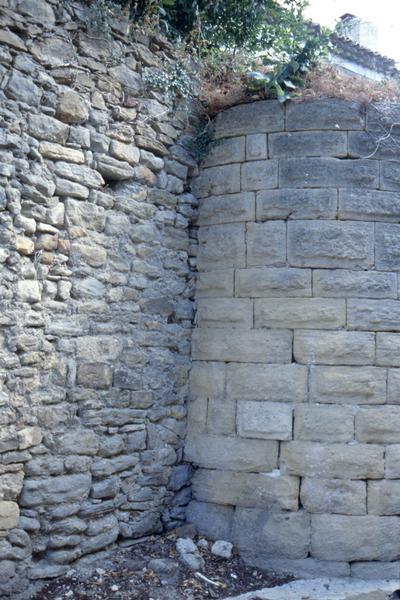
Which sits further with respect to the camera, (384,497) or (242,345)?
(242,345)

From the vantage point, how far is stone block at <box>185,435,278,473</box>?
535 centimetres

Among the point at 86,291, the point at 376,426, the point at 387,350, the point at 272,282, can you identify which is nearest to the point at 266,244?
the point at 272,282

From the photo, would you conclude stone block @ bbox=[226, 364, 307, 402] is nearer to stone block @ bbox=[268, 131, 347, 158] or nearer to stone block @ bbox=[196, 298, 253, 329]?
stone block @ bbox=[196, 298, 253, 329]

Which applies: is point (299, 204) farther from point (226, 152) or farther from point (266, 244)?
point (226, 152)

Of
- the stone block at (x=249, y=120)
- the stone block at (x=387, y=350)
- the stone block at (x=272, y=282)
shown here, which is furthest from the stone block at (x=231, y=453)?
the stone block at (x=249, y=120)

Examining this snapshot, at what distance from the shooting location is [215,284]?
226 inches

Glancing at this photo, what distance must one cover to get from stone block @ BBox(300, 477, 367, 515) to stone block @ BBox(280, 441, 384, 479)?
0.05 m

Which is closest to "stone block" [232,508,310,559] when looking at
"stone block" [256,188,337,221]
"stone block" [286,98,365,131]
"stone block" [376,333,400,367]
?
"stone block" [376,333,400,367]

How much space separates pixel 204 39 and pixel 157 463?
143 inches

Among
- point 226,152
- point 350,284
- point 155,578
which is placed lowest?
point 155,578

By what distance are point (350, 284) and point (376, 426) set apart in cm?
108

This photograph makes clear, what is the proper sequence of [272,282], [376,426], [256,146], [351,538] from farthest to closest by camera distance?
[256,146]
[272,282]
[376,426]
[351,538]

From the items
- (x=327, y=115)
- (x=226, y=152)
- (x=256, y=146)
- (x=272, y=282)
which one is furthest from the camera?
(x=226, y=152)

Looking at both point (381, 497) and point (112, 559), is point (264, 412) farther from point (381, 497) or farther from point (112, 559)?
point (112, 559)
